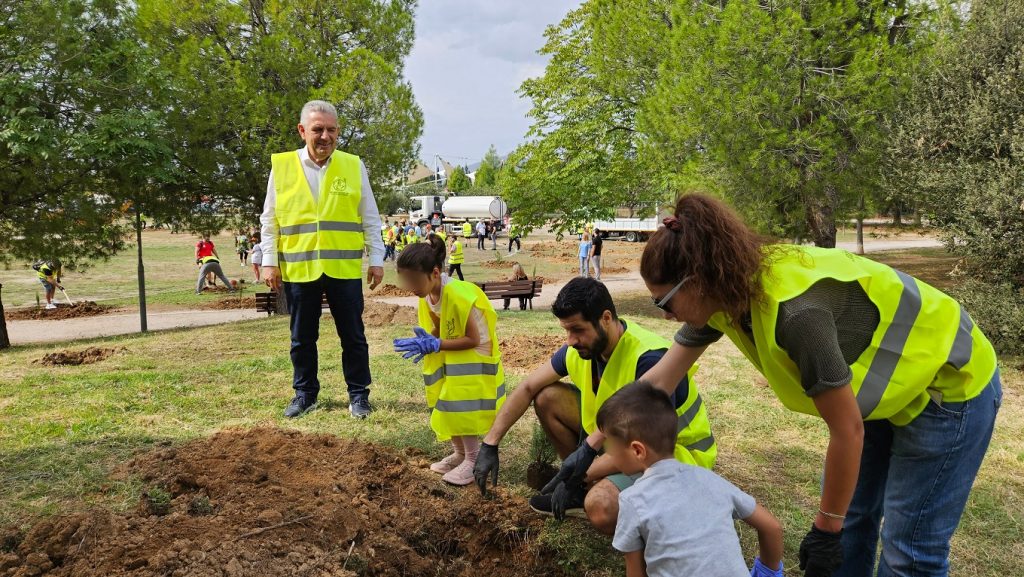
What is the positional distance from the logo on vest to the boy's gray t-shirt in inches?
128

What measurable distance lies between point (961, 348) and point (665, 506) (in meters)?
0.93

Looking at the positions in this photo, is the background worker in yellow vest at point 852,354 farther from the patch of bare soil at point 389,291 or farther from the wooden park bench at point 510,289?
the patch of bare soil at point 389,291

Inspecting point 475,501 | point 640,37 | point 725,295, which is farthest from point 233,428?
point 640,37

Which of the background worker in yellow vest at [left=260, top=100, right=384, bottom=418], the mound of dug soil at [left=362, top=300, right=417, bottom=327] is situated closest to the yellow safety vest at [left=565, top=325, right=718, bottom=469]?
the background worker in yellow vest at [left=260, top=100, right=384, bottom=418]

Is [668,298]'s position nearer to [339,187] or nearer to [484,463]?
[484,463]

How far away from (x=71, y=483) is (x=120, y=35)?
8.60 meters

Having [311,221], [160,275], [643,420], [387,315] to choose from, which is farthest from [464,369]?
[160,275]

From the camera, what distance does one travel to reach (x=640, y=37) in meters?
12.8

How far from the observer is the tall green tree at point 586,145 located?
45.6 feet

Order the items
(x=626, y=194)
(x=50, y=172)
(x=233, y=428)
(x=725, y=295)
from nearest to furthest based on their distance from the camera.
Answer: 1. (x=725, y=295)
2. (x=233, y=428)
3. (x=50, y=172)
4. (x=626, y=194)

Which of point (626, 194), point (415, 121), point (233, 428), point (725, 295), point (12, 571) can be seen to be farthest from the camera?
point (626, 194)

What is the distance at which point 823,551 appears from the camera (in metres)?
1.94

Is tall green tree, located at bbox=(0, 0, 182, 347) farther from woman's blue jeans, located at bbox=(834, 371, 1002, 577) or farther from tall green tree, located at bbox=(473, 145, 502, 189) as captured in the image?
tall green tree, located at bbox=(473, 145, 502, 189)

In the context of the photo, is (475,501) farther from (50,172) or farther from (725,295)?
(50,172)
